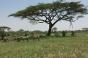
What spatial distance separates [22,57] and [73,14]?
33386mm

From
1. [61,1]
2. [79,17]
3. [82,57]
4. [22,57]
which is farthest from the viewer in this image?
[79,17]

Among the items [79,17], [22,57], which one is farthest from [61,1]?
[22,57]

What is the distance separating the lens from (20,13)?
42.9 meters

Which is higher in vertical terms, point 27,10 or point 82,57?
point 27,10

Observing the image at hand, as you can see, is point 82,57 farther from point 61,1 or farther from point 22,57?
point 61,1

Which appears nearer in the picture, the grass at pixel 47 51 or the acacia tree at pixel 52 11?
the grass at pixel 47 51

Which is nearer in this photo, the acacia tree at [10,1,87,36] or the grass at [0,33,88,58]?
the grass at [0,33,88,58]

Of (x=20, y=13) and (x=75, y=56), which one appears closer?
(x=75, y=56)

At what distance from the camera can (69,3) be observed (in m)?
41.2

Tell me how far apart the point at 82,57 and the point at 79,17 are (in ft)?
114

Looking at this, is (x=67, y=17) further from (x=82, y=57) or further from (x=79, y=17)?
(x=82, y=57)

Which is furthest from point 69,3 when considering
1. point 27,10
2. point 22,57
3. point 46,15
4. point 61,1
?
point 22,57

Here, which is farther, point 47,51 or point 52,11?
point 52,11

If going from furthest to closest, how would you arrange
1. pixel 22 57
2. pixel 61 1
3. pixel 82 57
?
pixel 61 1
pixel 22 57
pixel 82 57
